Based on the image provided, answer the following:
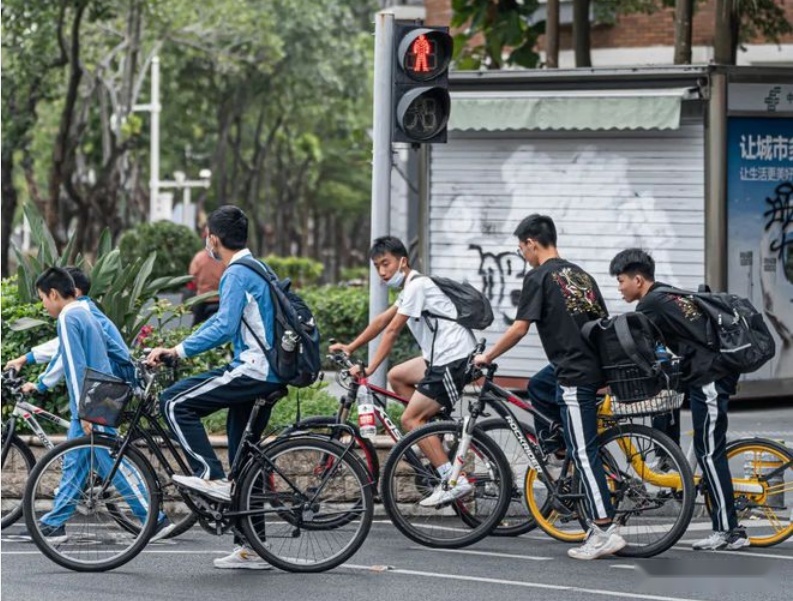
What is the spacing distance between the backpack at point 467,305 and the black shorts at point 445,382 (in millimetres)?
212

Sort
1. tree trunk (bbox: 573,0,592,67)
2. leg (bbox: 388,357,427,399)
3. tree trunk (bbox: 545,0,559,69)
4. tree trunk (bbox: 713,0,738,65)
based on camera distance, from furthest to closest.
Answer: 1. tree trunk (bbox: 573,0,592,67)
2. tree trunk (bbox: 545,0,559,69)
3. tree trunk (bbox: 713,0,738,65)
4. leg (bbox: 388,357,427,399)

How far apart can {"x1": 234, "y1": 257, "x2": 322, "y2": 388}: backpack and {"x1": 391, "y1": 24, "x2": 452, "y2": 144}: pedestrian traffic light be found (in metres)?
2.77

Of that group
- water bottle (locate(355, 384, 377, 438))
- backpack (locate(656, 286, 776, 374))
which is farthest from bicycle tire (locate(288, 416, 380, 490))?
backpack (locate(656, 286, 776, 374))

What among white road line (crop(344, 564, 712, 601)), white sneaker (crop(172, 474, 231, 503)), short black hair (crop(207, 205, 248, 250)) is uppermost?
short black hair (crop(207, 205, 248, 250))

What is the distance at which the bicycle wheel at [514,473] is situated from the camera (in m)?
9.78

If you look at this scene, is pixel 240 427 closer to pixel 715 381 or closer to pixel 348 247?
pixel 715 381

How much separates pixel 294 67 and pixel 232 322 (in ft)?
120

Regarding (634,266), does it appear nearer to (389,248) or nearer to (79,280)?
(389,248)

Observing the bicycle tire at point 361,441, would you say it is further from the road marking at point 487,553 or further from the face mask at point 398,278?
the face mask at point 398,278

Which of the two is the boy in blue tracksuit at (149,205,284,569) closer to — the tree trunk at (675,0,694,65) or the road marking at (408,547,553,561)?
the road marking at (408,547,553,561)

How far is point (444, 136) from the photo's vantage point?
1124cm

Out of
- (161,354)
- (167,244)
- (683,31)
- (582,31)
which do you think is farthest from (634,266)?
(167,244)

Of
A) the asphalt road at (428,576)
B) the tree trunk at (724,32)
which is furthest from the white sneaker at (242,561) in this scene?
the tree trunk at (724,32)

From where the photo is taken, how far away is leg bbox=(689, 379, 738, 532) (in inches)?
373
